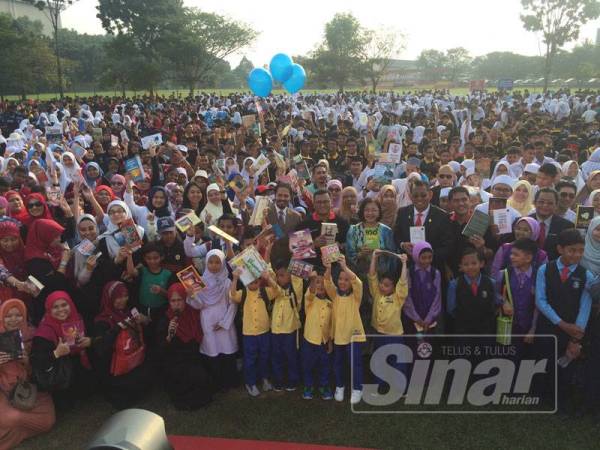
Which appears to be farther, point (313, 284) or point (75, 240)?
point (75, 240)

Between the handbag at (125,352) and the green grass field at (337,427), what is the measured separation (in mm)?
410

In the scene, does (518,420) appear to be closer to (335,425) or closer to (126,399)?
(335,425)

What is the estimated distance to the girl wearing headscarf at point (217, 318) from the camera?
4082mm

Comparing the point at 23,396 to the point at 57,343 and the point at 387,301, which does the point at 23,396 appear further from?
the point at 387,301

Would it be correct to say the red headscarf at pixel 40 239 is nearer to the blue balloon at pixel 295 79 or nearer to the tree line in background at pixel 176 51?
the blue balloon at pixel 295 79

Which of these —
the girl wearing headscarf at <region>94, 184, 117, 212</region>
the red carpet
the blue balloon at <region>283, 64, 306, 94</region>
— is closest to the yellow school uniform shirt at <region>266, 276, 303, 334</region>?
the red carpet

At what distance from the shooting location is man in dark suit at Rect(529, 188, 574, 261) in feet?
13.8

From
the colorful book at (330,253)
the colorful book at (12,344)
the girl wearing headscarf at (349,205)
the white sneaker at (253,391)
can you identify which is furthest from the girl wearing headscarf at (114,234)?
the girl wearing headscarf at (349,205)

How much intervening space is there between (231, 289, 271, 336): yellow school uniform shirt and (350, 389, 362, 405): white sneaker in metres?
0.98

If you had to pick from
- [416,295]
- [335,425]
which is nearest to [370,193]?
[416,295]

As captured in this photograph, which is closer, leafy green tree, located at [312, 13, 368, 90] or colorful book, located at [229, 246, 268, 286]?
colorful book, located at [229, 246, 268, 286]

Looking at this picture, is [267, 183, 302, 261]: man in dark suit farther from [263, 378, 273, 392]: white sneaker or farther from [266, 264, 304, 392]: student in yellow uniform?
[263, 378, 273, 392]: white sneaker

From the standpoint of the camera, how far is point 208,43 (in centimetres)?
4672

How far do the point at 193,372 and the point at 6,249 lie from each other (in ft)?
7.29
